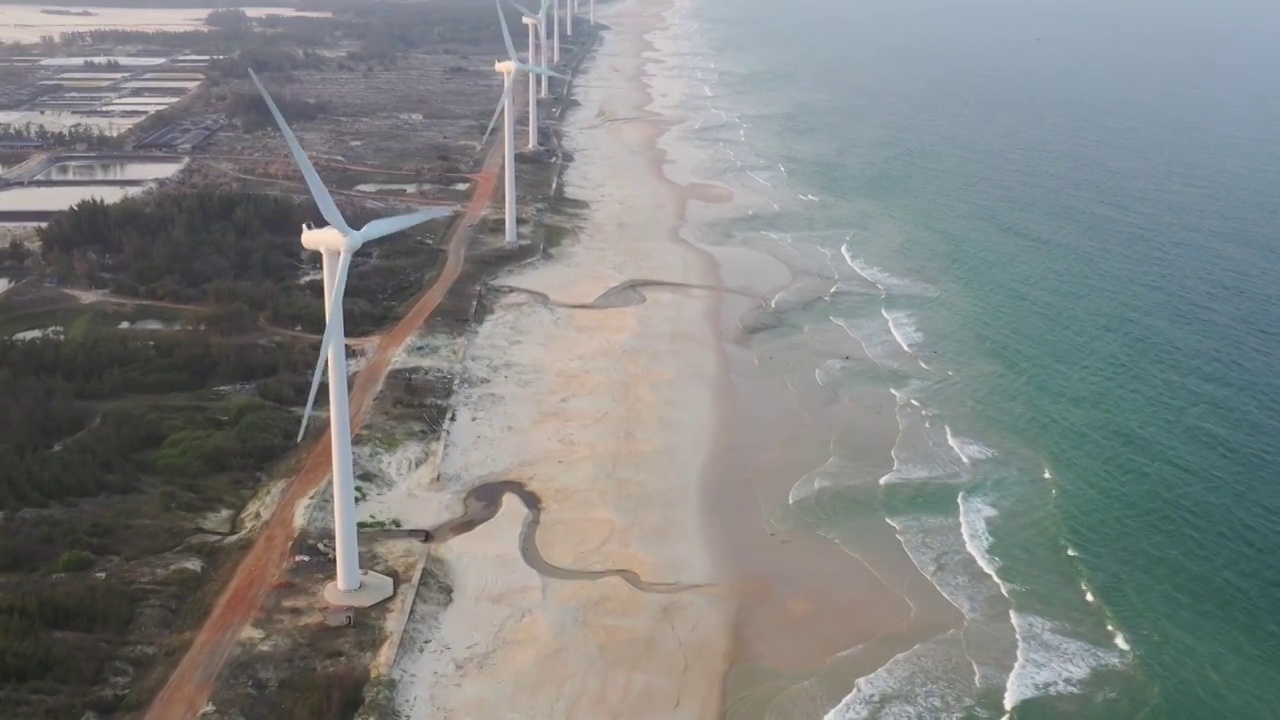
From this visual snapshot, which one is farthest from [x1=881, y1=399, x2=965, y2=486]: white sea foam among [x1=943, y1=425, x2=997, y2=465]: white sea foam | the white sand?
the white sand

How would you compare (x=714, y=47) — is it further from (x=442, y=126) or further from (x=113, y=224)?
(x=113, y=224)

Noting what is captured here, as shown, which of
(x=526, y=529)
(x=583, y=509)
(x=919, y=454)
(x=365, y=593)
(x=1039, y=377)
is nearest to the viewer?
(x=365, y=593)

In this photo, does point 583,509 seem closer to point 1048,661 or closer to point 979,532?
point 979,532

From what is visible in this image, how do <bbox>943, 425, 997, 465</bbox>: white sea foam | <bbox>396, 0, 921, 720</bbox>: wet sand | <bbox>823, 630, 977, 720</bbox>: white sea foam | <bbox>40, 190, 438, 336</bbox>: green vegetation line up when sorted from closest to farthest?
<bbox>823, 630, 977, 720</bbox>: white sea foam → <bbox>396, 0, 921, 720</bbox>: wet sand → <bbox>943, 425, 997, 465</bbox>: white sea foam → <bbox>40, 190, 438, 336</bbox>: green vegetation

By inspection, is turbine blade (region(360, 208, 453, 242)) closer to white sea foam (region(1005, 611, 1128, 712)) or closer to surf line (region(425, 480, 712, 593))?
surf line (region(425, 480, 712, 593))

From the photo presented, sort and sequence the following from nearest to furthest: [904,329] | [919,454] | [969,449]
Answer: [919,454], [969,449], [904,329]

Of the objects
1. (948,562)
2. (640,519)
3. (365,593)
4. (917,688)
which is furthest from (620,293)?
(917,688)
